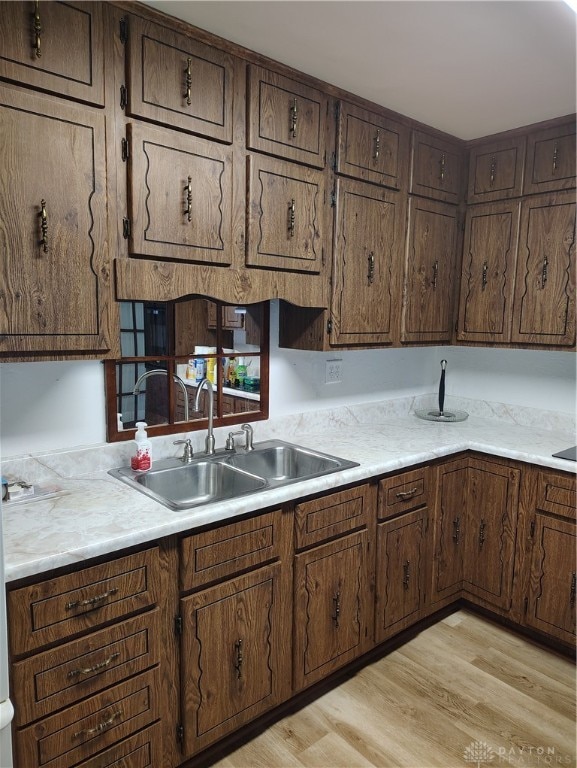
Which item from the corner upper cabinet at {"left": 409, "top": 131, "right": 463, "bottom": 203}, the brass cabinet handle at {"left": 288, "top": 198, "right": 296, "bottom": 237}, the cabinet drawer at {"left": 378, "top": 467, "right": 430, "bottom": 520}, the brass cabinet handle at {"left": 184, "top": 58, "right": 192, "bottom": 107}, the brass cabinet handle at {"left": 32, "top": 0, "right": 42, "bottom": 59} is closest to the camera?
the brass cabinet handle at {"left": 32, "top": 0, "right": 42, "bottom": 59}

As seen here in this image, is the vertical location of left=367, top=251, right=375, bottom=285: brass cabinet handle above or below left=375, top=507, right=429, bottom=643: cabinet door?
above

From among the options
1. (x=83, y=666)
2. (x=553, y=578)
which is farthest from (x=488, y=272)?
(x=83, y=666)

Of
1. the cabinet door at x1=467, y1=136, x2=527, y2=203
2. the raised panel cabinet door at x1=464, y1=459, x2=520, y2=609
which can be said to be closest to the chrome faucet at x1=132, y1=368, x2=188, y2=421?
the raised panel cabinet door at x1=464, y1=459, x2=520, y2=609

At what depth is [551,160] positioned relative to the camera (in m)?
Result: 2.45

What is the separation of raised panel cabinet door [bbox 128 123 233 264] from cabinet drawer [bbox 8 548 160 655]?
950 mm

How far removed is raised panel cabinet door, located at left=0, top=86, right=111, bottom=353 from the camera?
139 cm

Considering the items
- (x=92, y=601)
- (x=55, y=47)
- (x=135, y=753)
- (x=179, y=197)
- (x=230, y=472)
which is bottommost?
(x=135, y=753)

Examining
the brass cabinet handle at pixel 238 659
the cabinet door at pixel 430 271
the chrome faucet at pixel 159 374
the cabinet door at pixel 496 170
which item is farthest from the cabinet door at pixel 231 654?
the cabinet door at pixel 496 170

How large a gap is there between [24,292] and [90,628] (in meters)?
0.93

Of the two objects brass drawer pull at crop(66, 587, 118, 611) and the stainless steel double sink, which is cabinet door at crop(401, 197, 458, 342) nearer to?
the stainless steel double sink

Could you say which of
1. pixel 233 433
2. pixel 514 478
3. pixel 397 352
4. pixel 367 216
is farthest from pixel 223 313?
pixel 514 478

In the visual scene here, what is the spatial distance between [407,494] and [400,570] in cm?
35

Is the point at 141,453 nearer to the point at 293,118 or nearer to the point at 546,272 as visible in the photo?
the point at 293,118

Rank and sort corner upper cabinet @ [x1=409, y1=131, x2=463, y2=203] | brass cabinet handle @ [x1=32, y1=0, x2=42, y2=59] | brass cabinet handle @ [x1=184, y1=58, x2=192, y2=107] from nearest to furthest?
1. brass cabinet handle @ [x1=32, y1=0, x2=42, y2=59]
2. brass cabinet handle @ [x1=184, y1=58, x2=192, y2=107]
3. corner upper cabinet @ [x1=409, y1=131, x2=463, y2=203]
